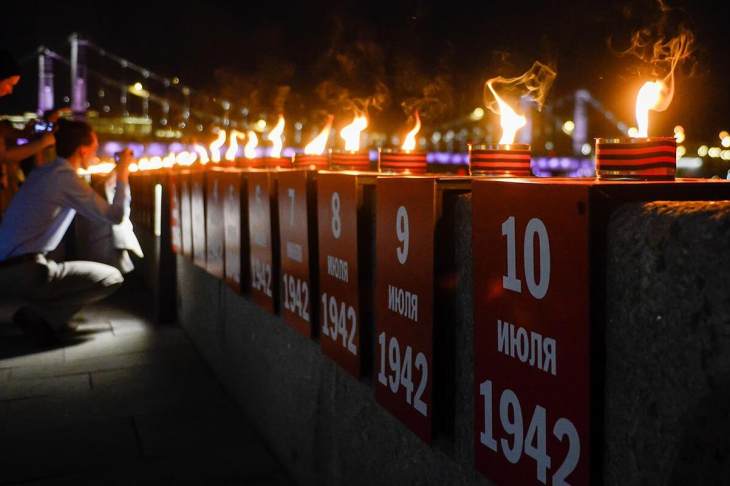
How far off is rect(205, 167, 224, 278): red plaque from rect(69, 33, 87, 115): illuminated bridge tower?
188 ft

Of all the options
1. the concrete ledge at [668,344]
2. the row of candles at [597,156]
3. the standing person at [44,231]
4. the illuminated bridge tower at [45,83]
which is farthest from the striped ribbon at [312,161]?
the illuminated bridge tower at [45,83]

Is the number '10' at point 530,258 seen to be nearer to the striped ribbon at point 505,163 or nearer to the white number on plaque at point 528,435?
the white number on plaque at point 528,435

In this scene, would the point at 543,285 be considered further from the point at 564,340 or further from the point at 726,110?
the point at 726,110

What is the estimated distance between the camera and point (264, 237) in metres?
3.51

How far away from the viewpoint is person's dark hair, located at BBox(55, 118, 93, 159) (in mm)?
6164

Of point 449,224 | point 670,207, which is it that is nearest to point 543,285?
point 670,207

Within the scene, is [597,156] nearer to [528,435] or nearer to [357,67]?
[528,435]

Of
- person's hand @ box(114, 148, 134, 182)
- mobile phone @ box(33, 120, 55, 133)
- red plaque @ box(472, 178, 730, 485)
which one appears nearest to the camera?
red plaque @ box(472, 178, 730, 485)

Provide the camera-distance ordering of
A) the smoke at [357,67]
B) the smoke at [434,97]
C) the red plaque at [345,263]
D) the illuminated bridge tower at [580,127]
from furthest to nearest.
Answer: the illuminated bridge tower at [580,127] → the smoke at [357,67] → the smoke at [434,97] → the red plaque at [345,263]

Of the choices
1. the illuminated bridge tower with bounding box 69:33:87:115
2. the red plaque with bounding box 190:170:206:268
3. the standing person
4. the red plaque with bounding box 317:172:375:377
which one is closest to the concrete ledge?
the red plaque with bounding box 317:172:375:377

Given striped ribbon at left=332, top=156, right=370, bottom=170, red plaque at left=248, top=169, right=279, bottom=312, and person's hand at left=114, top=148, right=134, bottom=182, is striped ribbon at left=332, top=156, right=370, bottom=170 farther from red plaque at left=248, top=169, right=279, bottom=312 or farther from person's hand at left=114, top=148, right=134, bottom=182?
person's hand at left=114, top=148, right=134, bottom=182

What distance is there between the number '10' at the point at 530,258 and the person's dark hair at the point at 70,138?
528 centimetres

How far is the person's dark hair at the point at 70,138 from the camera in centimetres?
616

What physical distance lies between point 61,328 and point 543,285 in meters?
5.52
